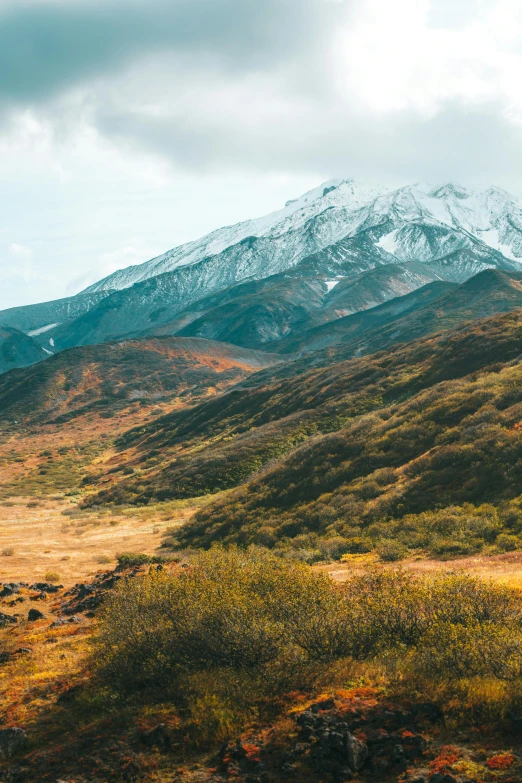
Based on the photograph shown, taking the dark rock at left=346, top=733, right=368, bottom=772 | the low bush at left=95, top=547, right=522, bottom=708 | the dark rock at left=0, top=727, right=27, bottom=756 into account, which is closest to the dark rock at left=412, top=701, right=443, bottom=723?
the low bush at left=95, top=547, right=522, bottom=708

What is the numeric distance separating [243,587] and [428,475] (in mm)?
17459

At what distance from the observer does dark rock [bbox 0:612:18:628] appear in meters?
21.6

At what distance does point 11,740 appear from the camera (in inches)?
504

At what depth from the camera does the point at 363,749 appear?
10.2 metres

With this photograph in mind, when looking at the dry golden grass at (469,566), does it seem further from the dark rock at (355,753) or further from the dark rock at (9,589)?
the dark rock at (9,589)

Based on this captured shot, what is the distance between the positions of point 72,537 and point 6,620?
861 inches

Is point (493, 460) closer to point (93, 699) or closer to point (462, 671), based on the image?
point (462, 671)

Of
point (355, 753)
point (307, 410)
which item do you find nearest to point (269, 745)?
point (355, 753)

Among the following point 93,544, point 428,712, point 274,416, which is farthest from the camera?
point 274,416

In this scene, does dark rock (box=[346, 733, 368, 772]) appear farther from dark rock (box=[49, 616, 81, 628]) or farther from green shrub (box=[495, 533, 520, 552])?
dark rock (box=[49, 616, 81, 628])

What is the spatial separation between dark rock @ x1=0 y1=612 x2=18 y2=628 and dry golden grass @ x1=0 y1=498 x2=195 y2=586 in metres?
6.03

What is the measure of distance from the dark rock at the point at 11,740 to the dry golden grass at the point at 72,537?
15.9 meters

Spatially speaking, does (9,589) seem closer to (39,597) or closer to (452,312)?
(39,597)

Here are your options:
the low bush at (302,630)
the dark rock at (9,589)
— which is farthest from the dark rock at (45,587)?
the low bush at (302,630)
